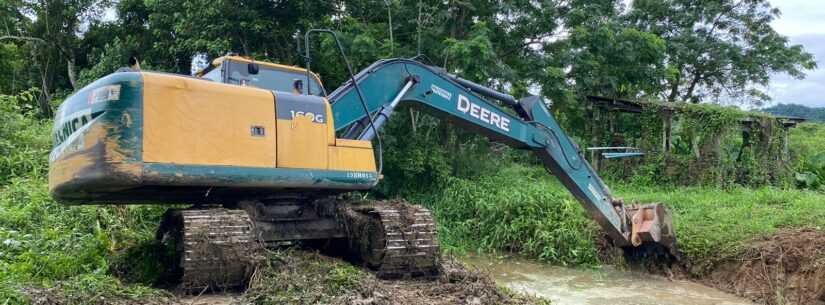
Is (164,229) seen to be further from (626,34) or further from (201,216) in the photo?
(626,34)

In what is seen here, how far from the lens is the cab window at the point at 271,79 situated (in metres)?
6.12

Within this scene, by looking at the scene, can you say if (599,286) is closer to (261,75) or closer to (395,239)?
(395,239)

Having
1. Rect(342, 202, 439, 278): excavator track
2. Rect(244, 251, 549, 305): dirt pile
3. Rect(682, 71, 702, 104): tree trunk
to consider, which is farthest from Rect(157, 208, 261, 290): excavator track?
Rect(682, 71, 702, 104): tree trunk

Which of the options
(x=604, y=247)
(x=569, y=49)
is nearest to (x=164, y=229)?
(x=604, y=247)

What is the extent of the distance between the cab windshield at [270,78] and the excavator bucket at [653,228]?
4787mm

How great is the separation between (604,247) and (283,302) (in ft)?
21.6

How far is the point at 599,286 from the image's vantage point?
8.48 metres

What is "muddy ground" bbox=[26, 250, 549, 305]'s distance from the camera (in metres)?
4.67

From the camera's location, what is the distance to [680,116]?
1655 cm

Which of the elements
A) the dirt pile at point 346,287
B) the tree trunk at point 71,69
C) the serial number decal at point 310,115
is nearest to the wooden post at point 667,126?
the dirt pile at point 346,287

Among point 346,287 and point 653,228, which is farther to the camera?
point 653,228

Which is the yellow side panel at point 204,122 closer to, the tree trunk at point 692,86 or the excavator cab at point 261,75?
the excavator cab at point 261,75

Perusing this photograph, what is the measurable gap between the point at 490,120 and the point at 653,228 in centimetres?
280

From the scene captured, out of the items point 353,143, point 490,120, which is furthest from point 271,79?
point 490,120
